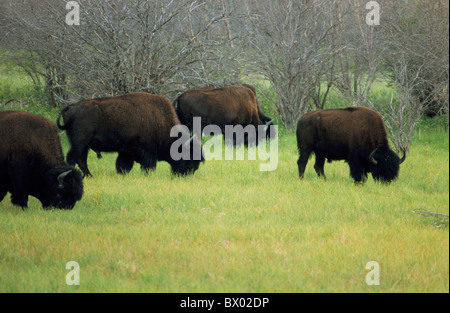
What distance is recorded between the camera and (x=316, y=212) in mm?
6754

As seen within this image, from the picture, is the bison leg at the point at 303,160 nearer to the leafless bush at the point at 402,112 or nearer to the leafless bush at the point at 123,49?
the leafless bush at the point at 402,112

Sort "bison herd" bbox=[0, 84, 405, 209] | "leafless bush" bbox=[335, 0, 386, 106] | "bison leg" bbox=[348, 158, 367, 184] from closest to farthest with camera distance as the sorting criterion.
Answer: "bison herd" bbox=[0, 84, 405, 209] → "bison leg" bbox=[348, 158, 367, 184] → "leafless bush" bbox=[335, 0, 386, 106]

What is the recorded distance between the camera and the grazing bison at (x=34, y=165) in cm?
682

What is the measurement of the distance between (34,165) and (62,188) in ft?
1.74

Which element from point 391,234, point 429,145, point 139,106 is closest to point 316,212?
point 391,234

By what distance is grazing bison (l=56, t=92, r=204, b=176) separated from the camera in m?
8.71

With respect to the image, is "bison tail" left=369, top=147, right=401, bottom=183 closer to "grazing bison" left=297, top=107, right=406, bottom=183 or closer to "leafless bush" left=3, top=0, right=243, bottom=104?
"grazing bison" left=297, top=107, right=406, bottom=183

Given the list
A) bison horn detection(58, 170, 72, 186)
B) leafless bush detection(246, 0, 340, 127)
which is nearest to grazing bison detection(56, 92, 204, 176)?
bison horn detection(58, 170, 72, 186)

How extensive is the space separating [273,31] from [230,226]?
9.71 meters

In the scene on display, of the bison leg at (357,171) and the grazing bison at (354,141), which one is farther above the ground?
the grazing bison at (354,141)

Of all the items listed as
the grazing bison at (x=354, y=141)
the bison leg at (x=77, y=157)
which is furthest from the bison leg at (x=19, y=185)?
the grazing bison at (x=354, y=141)

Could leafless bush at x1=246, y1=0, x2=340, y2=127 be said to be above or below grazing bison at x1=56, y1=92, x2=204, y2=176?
above

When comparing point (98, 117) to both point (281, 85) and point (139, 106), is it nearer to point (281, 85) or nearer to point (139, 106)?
point (139, 106)

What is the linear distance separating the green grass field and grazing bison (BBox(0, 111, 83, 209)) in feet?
0.86
